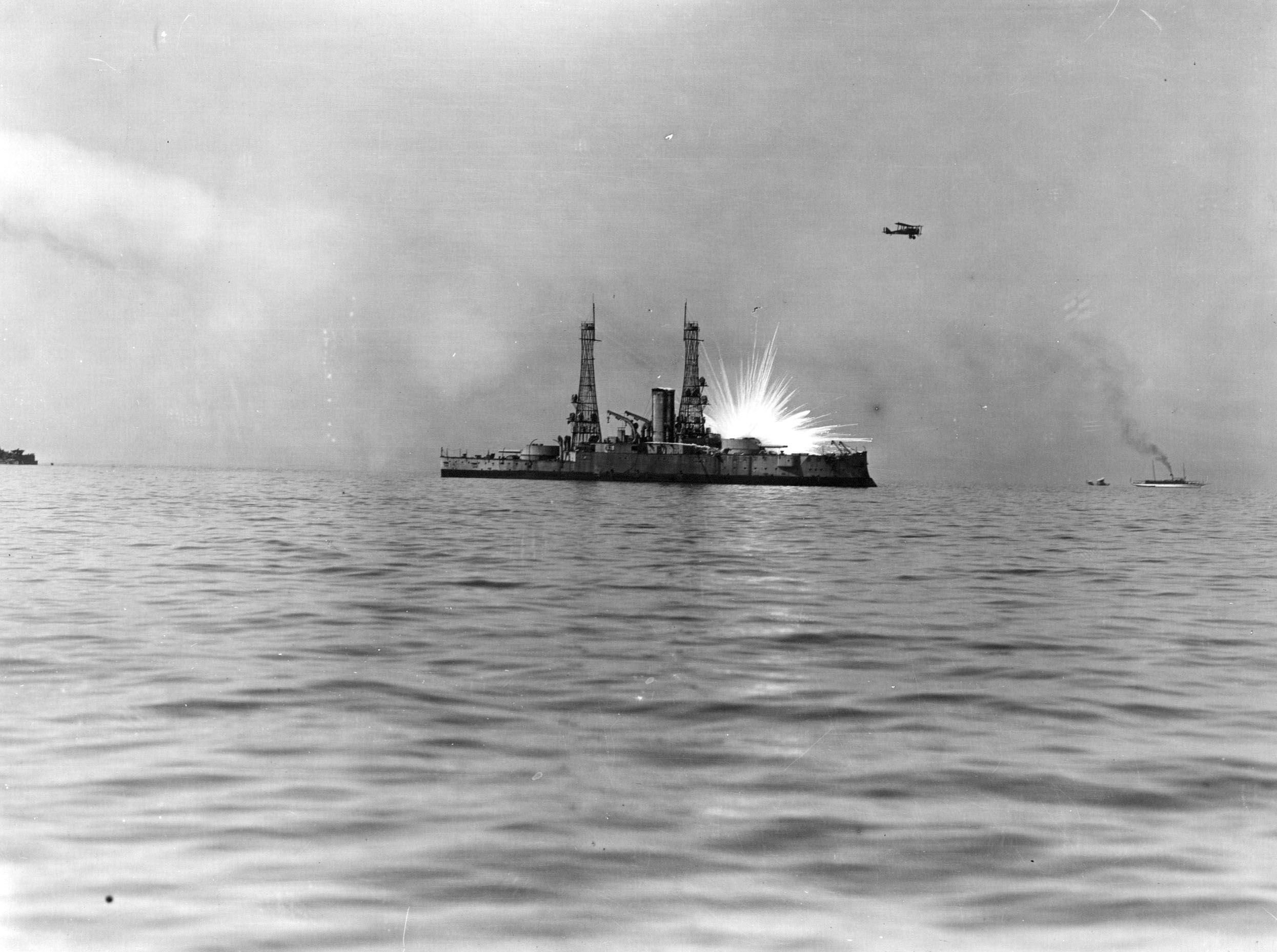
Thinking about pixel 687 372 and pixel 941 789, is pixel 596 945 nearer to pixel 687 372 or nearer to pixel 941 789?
pixel 941 789

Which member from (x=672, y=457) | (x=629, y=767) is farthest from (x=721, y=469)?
(x=629, y=767)

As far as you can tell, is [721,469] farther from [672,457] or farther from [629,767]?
[629,767]

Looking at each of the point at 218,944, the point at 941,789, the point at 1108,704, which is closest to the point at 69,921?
the point at 218,944

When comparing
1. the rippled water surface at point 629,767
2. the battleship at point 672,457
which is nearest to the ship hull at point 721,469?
the battleship at point 672,457

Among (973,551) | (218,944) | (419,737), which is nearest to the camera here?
(218,944)

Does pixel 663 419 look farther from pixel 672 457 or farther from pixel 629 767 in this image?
pixel 629 767

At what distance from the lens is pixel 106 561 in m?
20.4

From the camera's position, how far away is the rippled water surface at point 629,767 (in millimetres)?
4680

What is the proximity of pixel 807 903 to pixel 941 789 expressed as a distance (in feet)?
6.66

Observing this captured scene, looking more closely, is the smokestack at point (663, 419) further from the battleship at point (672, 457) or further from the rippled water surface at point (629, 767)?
the rippled water surface at point (629, 767)

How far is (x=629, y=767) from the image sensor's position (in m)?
6.92

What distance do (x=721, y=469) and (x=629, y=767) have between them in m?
115

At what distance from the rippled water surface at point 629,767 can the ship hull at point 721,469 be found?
333ft

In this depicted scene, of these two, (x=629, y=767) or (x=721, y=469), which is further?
(x=721, y=469)
